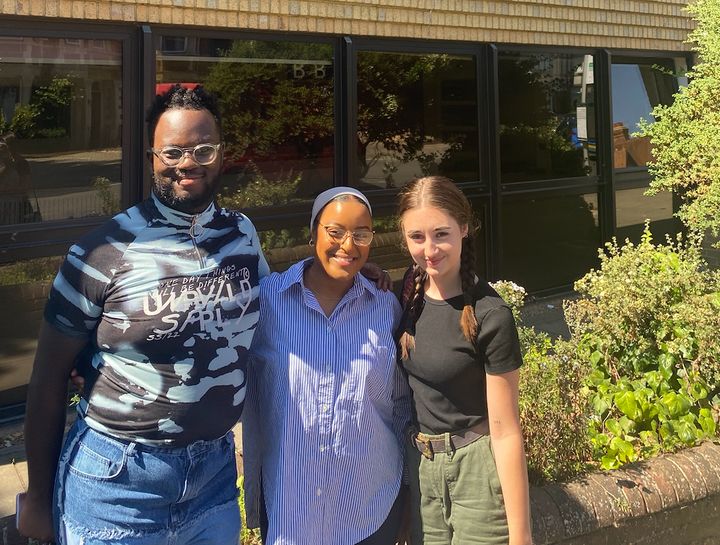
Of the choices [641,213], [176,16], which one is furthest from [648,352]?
[641,213]

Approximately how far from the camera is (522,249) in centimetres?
730

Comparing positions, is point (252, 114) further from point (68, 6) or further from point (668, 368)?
point (668, 368)

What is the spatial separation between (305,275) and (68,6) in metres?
3.29

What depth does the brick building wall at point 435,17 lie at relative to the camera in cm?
486

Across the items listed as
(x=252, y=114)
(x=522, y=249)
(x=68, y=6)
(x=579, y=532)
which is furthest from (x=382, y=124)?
(x=579, y=532)

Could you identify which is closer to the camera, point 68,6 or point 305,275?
point 305,275

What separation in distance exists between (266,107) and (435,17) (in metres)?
1.73

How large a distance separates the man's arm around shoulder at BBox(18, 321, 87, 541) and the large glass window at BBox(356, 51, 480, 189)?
4.39 meters

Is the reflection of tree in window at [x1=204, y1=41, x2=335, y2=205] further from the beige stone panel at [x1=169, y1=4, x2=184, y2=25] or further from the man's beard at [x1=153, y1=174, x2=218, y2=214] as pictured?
the man's beard at [x1=153, y1=174, x2=218, y2=214]

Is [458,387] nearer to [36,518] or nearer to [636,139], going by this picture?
[36,518]

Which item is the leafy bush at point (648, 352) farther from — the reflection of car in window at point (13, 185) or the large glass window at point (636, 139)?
the large glass window at point (636, 139)

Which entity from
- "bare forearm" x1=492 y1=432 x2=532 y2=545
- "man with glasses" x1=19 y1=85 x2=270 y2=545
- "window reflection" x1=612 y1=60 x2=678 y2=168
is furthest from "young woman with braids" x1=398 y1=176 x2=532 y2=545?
"window reflection" x1=612 y1=60 x2=678 y2=168

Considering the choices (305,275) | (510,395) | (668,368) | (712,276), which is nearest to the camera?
(510,395)

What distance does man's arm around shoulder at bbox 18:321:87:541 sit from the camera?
73.1 inches
